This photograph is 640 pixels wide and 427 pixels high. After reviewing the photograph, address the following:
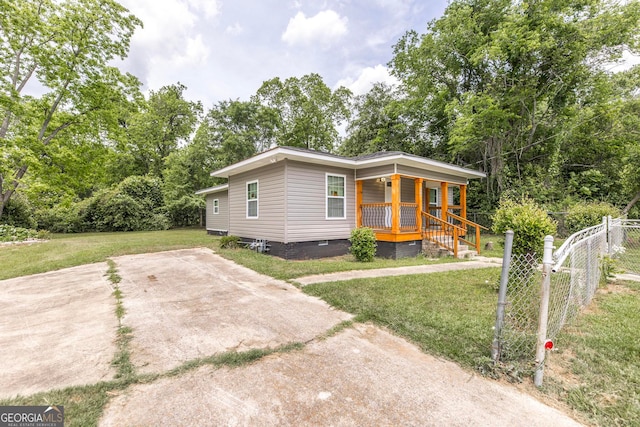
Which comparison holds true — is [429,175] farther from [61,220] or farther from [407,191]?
[61,220]

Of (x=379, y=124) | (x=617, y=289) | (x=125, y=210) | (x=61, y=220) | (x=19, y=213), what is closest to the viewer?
(x=617, y=289)

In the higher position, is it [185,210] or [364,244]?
[185,210]

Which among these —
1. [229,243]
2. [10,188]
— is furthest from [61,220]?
[229,243]

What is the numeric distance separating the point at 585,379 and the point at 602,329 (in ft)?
4.85

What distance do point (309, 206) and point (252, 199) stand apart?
2.60 m

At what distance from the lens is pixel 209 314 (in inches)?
141

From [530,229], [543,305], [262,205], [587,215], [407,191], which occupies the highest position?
[407,191]

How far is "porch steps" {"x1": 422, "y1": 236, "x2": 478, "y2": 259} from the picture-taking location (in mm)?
8641

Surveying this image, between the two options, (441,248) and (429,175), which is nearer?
(441,248)

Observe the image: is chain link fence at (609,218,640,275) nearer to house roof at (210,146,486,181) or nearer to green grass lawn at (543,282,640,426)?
green grass lawn at (543,282,640,426)

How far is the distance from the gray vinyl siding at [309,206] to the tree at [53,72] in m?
13.5

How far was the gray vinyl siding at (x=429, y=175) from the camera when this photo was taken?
28.0ft

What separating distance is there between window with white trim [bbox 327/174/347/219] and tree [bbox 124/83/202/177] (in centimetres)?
2195

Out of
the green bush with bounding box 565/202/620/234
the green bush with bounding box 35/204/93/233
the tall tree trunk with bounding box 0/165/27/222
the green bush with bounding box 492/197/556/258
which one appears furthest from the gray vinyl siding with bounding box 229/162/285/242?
the green bush with bounding box 35/204/93/233
